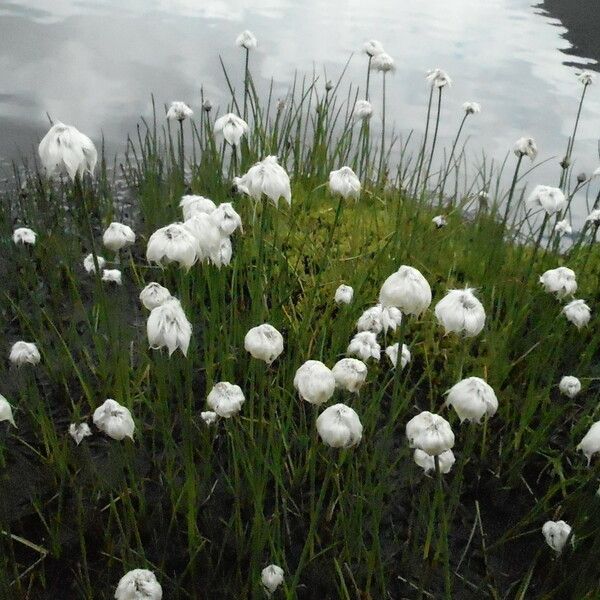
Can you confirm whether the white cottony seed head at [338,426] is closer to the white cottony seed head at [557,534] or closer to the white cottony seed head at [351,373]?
the white cottony seed head at [351,373]

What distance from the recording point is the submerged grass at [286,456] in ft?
6.63

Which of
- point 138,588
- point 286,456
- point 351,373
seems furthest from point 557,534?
point 138,588

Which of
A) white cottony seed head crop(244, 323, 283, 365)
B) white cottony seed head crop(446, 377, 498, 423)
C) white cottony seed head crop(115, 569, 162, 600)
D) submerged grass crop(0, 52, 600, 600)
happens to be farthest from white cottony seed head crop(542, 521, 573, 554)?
white cottony seed head crop(115, 569, 162, 600)

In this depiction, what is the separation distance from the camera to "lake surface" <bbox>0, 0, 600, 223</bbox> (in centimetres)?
646

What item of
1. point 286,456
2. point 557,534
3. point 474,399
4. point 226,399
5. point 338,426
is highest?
point 474,399

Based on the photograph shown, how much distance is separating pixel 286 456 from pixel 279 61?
6.13 m

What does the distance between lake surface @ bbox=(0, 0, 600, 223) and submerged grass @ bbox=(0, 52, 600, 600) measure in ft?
9.25

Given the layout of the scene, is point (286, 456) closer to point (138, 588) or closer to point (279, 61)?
point (138, 588)

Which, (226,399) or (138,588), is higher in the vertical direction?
(226,399)

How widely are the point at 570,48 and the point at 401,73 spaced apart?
2706 mm

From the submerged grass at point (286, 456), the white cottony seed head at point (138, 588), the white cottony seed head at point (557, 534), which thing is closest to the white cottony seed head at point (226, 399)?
the submerged grass at point (286, 456)

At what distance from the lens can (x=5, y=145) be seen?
5.56m

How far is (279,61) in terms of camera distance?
7.70 metres

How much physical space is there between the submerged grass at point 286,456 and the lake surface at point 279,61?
2.82m
